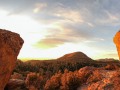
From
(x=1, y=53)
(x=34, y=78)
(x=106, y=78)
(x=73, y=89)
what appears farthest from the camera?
(x=34, y=78)

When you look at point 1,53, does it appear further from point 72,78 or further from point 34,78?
point 34,78

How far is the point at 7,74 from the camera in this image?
38.7ft

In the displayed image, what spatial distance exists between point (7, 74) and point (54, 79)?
3.64 metres

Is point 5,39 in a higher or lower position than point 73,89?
higher

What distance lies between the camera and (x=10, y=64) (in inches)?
460

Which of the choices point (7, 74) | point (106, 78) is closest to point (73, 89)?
point (106, 78)

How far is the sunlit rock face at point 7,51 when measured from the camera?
1121 cm

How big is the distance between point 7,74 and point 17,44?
1.45 metres

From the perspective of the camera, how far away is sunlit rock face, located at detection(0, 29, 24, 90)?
1121 centimetres

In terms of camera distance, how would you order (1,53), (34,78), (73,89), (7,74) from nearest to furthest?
(1,53) < (7,74) < (73,89) < (34,78)

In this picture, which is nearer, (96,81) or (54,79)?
(96,81)

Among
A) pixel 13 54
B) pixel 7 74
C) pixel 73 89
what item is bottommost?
pixel 73 89

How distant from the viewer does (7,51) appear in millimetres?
11406

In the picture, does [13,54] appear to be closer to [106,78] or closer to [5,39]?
[5,39]
